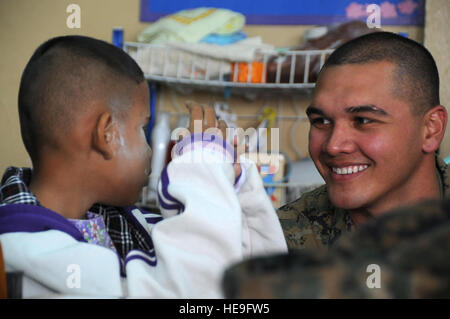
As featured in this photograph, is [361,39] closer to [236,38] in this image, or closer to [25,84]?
[25,84]

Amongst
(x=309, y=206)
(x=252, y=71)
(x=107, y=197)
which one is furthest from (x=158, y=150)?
(x=107, y=197)

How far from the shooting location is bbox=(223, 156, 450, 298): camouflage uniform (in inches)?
9.9

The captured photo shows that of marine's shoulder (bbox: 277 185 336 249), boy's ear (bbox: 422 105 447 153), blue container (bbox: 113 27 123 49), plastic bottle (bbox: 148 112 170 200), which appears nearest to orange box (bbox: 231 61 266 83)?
plastic bottle (bbox: 148 112 170 200)

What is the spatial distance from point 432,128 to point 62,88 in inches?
30.7

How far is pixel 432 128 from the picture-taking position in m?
1.03

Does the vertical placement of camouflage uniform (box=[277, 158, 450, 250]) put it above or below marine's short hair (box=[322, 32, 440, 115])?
A: below

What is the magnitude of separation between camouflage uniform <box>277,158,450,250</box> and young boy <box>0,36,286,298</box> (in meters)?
0.27

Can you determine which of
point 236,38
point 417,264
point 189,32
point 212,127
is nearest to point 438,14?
point 236,38

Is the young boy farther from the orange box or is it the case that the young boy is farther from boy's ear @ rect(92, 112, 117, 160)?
the orange box

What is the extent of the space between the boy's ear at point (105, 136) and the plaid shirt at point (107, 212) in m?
0.14

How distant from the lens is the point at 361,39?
1052 mm

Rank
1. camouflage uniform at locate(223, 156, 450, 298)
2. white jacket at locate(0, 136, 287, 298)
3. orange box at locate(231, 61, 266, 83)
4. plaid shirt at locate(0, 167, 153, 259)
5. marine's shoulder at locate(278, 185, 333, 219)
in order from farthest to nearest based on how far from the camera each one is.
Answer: orange box at locate(231, 61, 266, 83) → marine's shoulder at locate(278, 185, 333, 219) → plaid shirt at locate(0, 167, 153, 259) → white jacket at locate(0, 136, 287, 298) → camouflage uniform at locate(223, 156, 450, 298)

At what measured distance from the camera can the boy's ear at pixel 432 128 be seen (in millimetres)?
1021

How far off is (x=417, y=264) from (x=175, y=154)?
0.59 meters
